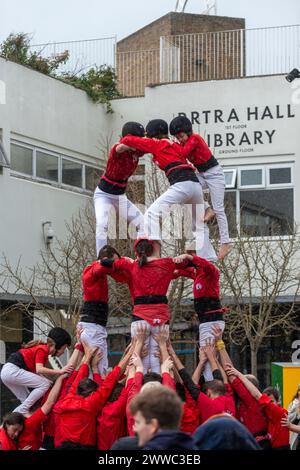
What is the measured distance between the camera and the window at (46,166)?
2828cm

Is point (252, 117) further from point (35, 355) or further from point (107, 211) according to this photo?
point (35, 355)

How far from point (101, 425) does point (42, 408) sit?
1018mm

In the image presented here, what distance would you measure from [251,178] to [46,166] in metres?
4.93

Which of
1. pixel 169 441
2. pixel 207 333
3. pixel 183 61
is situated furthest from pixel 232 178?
pixel 169 441

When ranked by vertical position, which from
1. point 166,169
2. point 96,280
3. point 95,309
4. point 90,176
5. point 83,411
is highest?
point 90,176

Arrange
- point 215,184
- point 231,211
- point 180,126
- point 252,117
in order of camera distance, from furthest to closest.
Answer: point 252,117
point 231,211
point 215,184
point 180,126

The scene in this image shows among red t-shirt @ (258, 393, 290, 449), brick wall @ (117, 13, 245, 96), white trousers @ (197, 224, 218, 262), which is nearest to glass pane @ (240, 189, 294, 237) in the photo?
brick wall @ (117, 13, 245, 96)

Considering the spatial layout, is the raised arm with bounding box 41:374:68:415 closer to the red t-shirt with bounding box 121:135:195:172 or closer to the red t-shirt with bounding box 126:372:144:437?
the red t-shirt with bounding box 126:372:144:437

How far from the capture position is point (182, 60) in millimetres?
30672

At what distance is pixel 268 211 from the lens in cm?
2806
